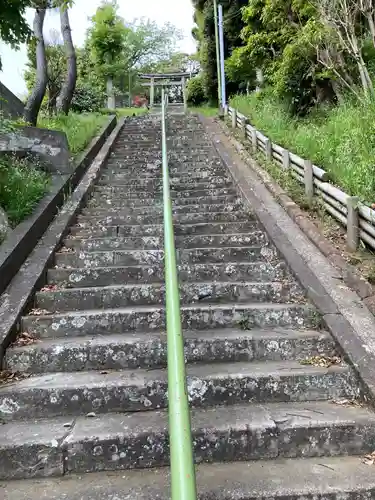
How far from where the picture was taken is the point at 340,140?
575cm

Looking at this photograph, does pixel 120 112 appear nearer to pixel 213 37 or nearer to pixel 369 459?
pixel 213 37

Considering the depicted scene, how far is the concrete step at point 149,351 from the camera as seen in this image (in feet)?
9.34

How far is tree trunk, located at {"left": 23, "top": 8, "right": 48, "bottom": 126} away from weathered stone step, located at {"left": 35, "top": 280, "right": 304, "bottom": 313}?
540 centimetres

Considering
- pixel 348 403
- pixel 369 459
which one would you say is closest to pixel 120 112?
pixel 348 403

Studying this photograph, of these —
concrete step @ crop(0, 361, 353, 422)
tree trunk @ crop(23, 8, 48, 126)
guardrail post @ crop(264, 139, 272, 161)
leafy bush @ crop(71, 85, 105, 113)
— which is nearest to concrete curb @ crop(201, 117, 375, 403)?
concrete step @ crop(0, 361, 353, 422)

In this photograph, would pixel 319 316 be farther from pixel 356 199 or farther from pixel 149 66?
pixel 149 66

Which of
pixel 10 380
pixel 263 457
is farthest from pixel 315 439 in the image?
pixel 10 380

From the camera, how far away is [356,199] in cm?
391

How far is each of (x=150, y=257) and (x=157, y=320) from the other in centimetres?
104

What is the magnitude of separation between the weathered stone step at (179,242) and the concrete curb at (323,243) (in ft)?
1.45

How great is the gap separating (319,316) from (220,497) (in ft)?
4.97

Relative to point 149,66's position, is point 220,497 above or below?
below

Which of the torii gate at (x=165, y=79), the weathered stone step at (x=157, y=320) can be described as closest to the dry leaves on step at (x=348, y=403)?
the weathered stone step at (x=157, y=320)

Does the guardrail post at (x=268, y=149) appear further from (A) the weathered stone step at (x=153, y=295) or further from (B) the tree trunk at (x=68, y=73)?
(B) the tree trunk at (x=68, y=73)
